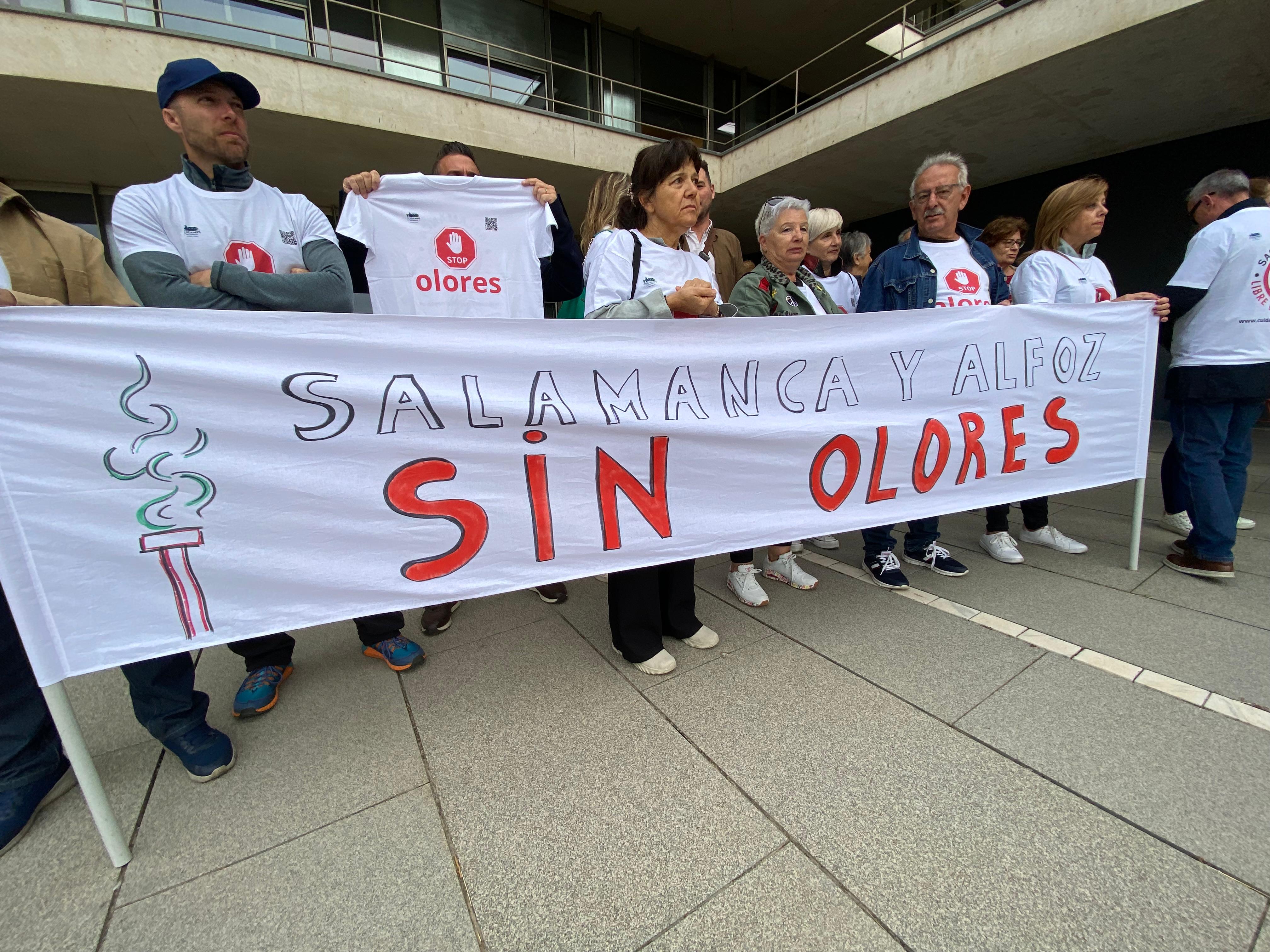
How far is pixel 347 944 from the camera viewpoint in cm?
114

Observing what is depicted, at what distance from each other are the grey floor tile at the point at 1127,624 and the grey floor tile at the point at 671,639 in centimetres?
104

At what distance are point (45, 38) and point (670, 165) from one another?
787 centimetres

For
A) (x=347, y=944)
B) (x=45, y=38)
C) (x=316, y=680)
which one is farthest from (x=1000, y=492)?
(x=45, y=38)

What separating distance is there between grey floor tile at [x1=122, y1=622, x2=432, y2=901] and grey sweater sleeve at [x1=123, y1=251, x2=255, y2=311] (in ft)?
4.49

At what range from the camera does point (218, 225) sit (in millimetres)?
1768

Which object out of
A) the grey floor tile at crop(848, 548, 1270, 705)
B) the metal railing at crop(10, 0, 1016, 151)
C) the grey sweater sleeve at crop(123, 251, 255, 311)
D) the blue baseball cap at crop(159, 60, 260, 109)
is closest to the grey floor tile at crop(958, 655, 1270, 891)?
the grey floor tile at crop(848, 548, 1270, 705)

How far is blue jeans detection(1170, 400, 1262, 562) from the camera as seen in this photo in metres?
2.70

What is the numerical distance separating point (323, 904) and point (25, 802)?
0.96m

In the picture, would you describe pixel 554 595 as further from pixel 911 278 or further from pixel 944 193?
pixel 944 193

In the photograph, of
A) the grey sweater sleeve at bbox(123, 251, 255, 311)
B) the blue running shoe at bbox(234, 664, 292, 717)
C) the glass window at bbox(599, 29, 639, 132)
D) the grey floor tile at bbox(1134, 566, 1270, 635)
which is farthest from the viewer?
the glass window at bbox(599, 29, 639, 132)

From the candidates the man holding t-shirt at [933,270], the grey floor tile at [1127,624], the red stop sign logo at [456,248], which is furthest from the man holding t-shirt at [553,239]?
the grey floor tile at [1127,624]

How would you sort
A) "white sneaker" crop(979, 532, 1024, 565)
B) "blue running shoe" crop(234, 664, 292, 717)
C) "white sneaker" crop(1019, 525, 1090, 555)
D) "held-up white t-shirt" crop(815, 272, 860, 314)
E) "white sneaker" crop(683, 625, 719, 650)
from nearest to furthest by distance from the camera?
"blue running shoe" crop(234, 664, 292, 717) → "white sneaker" crop(683, 625, 719, 650) → "white sneaker" crop(979, 532, 1024, 565) → "white sneaker" crop(1019, 525, 1090, 555) → "held-up white t-shirt" crop(815, 272, 860, 314)

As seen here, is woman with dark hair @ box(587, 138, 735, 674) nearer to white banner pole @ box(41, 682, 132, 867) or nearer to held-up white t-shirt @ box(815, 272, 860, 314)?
white banner pole @ box(41, 682, 132, 867)

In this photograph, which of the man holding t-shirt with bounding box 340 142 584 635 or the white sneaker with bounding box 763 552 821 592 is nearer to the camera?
the man holding t-shirt with bounding box 340 142 584 635
